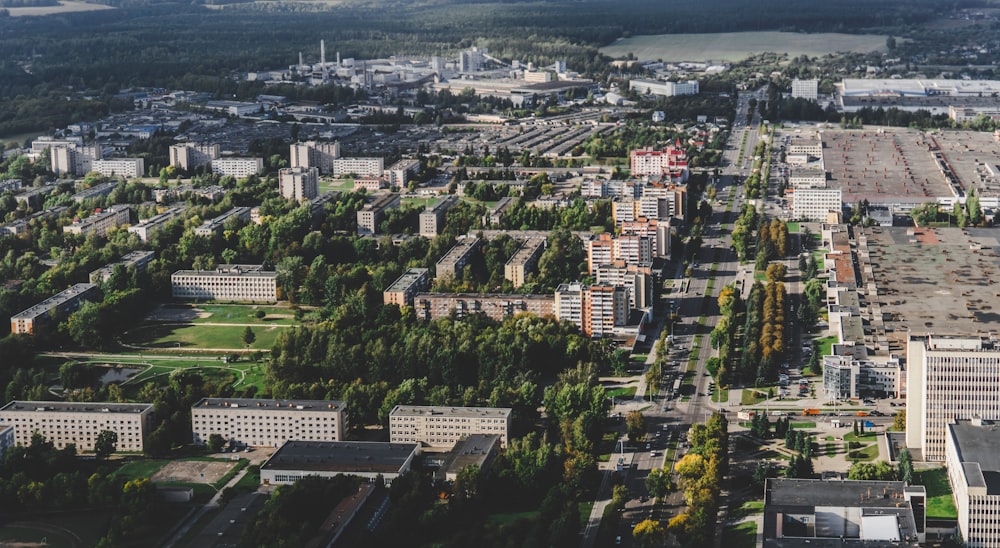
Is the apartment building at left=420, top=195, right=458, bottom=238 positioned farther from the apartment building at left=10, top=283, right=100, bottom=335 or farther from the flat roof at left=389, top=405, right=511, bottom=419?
the flat roof at left=389, top=405, right=511, bottom=419

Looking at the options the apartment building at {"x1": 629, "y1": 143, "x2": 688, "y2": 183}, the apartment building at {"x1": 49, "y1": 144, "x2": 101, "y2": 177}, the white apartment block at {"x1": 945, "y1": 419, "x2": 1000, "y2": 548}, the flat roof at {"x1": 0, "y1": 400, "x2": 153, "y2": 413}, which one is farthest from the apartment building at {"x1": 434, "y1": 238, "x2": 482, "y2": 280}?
the apartment building at {"x1": 49, "y1": 144, "x2": 101, "y2": 177}

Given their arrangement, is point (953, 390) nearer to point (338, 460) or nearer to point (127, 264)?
point (338, 460)

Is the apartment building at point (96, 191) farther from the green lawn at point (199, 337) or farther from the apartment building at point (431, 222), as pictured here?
the green lawn at point (199, 337)

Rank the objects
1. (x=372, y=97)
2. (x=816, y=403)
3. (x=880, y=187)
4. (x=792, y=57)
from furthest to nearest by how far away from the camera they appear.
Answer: (x=792, y=57) < (x=372, y=97) < (x=880, y=187) < (x=816, y=403)

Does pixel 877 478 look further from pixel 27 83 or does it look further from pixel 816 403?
pixel 27 83

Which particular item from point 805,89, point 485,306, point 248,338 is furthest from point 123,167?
point 805,89

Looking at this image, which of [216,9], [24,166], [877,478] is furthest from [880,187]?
[216,9]

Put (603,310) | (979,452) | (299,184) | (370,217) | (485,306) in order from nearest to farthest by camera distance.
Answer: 1. (979,452)
2. (603,310)
3. (485,306)
4. (370,217)
5. (299,184)
